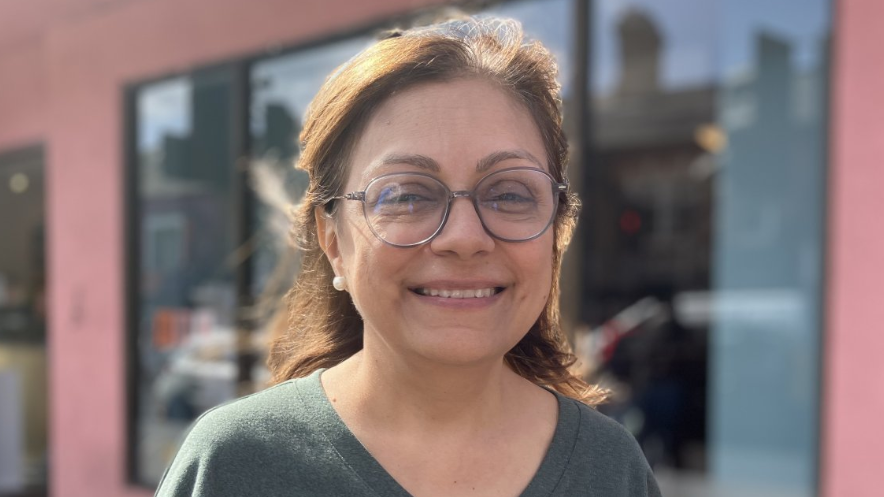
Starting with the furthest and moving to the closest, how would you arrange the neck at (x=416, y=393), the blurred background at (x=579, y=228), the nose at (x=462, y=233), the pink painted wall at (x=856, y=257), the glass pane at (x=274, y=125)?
the glass pane at (x=274, y=125), the blurred background at (x=579, y=228), the pink painted wall at (x=856, y=257), the neck at (x=416, y=393), the nose at (x=462, y=233)

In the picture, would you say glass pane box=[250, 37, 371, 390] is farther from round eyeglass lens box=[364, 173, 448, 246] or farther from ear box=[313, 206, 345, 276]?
round eyeglass lens box=[364, 173, 448, 246]

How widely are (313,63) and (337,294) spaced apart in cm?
316

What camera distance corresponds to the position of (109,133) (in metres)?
5.30

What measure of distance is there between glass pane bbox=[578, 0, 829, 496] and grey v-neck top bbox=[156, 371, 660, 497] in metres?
2.01

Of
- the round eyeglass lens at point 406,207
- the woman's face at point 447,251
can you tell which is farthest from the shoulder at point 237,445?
the round eyeglass lens at point 406,207

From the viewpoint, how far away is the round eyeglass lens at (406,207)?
1254 millimetres

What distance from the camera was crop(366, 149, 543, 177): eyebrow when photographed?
1258mm

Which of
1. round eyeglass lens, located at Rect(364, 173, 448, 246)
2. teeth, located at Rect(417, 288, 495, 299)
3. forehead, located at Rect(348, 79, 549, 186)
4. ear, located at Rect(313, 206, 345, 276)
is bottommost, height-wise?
teeth, located at Rect(417, 288, 495, 299)

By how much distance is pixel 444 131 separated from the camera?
1268 mm

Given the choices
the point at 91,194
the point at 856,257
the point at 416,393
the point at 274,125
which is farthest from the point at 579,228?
the point at 91,194

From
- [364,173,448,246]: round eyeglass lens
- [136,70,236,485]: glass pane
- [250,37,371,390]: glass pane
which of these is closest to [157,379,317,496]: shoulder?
[364,173,448,246]: round eyeglass lens

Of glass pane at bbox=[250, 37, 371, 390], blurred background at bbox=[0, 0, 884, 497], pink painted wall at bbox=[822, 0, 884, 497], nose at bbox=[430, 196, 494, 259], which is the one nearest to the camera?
nose at bbox=[430, 196, 494, 259]

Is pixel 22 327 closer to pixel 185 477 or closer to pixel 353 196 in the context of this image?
pixel 185 477

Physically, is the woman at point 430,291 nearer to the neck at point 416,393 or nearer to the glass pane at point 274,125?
the neck at point 416,393
